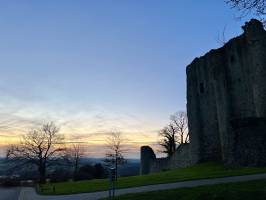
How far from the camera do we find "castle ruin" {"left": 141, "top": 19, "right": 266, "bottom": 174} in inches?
1270

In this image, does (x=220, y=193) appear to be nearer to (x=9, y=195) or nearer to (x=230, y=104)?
(x=9, y=195)

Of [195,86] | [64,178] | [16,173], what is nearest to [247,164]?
[195,86]

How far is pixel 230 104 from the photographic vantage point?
40.6 meters

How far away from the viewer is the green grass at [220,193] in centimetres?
1573

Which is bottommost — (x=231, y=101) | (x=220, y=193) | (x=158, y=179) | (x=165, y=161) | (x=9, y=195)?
(x=220, y=193)

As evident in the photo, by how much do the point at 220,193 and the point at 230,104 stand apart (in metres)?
25.0

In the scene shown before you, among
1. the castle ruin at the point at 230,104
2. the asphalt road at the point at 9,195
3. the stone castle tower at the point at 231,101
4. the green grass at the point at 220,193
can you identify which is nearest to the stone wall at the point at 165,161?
the castle ruin at the point at 230,104

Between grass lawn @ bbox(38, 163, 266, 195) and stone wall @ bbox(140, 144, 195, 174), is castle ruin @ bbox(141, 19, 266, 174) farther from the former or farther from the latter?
grass lawn @ bbox(38, 163, 266, 195)

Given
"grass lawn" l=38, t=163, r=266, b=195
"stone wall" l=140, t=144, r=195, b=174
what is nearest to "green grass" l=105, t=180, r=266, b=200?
"grass lawn" l=38, t=163, r=266, b=195

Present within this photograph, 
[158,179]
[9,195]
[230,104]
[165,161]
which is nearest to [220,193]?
[158,179]

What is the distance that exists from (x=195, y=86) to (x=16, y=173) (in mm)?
40317

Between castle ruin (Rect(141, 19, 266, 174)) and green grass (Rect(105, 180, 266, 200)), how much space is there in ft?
43.1

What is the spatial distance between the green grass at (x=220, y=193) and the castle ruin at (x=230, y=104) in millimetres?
13132

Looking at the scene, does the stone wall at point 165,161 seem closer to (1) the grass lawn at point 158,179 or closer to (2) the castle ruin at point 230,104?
(2) the castle ruin at point 230,104
